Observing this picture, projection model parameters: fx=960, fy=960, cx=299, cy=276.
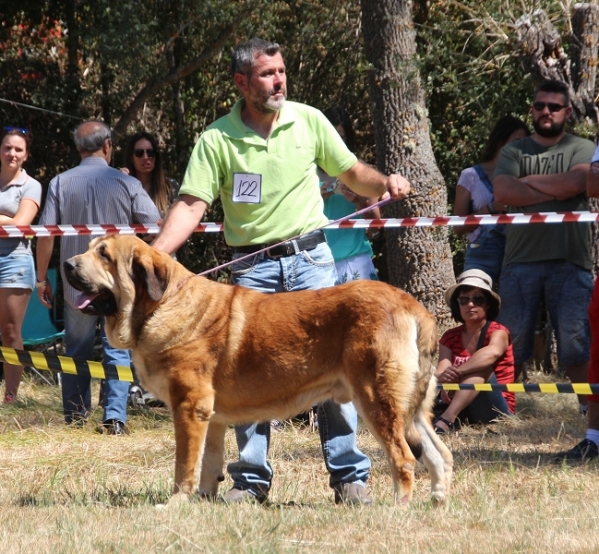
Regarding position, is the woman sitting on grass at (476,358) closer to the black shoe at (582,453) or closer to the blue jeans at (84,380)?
the black shoe at (582,453)

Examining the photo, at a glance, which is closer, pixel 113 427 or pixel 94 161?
pixel 113 427

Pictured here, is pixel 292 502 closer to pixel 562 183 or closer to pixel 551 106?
pixel 562 183

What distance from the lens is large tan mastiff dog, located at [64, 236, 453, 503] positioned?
15.3 ft

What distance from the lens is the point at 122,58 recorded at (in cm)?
1155

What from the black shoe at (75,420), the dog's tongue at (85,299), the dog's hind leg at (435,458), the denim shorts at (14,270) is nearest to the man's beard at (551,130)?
the dog's hind leg at (435,458)

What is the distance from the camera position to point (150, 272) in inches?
188

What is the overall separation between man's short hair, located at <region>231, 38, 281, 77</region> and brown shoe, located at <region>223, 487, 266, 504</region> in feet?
7.21

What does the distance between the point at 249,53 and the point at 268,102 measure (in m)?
0.29

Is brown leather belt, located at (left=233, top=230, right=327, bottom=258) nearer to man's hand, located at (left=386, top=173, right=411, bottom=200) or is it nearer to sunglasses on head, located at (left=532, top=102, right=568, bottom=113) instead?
man's hand, located at (left=386, top=173, right=411, bottom=200)

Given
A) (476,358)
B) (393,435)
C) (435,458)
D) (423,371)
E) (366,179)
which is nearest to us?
(393,435)

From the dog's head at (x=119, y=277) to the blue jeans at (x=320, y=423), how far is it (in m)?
0.57

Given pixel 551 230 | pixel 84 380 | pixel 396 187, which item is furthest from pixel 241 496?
pixel 551 230

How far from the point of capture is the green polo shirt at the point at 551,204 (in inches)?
271

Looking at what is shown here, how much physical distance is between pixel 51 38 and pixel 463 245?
20.3ft
